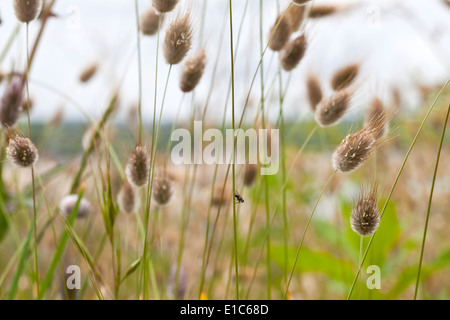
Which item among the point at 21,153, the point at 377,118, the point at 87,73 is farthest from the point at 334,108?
the point at 87,73

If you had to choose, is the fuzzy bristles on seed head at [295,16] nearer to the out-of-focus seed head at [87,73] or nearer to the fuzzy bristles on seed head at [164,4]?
the fuzzy bristles on seed head at [164,4]

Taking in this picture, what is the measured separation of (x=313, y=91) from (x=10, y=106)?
36cm

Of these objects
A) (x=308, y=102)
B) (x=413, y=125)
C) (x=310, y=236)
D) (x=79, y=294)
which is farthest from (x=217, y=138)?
(x=413, y=125)

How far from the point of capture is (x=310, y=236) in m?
1.65

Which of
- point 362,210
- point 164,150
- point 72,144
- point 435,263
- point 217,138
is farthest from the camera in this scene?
point 72,144

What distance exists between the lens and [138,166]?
46 cm

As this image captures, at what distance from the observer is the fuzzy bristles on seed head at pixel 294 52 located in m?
0.53

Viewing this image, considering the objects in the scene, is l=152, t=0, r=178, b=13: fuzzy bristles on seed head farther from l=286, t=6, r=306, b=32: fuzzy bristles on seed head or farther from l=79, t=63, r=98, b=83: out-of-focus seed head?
l=79, t=63, r=98, b=83: out-of-focus seed head

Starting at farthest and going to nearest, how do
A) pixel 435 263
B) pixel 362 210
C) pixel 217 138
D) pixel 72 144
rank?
pixel 72 144, pixel 435 263, pixel 217 138, pixel 362 210

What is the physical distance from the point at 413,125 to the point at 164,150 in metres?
1.35

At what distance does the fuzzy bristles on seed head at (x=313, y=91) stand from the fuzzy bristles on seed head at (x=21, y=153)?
338 millimetres

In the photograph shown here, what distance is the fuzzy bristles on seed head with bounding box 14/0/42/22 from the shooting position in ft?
1.51

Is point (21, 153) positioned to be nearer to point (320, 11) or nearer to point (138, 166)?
point (138, 166)
